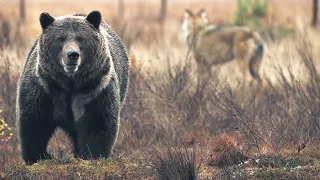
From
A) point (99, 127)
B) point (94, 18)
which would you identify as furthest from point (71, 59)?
point (99, 127)

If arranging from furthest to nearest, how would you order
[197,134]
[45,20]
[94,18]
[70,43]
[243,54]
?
1. [243,54]
2. [197,134]
3. [94,18]
4. [45,20]
5. [70,43]

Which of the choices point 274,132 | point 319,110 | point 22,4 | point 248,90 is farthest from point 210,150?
point 22,4

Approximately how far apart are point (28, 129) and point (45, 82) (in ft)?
1.59

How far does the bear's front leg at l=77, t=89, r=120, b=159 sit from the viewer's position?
703 centimetres

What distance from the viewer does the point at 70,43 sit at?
22.0 feet

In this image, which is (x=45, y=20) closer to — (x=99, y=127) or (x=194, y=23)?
(x=99, y=127)

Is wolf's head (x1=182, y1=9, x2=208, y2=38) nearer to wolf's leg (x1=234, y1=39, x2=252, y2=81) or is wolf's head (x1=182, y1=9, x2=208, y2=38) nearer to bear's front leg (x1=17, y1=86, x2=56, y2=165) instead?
wolf's leg (x1=234, y1=39, x2=252, y2=81)

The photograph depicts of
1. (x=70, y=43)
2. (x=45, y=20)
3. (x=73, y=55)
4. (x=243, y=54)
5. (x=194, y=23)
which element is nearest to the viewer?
(x=73, y=55)

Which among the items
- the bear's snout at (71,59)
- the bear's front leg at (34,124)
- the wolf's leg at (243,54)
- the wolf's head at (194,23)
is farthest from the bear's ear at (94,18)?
the wolf's head at (194,23)

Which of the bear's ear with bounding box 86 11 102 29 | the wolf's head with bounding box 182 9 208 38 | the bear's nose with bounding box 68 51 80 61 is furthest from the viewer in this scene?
the wolf's head with bounding box 182 9 208 38

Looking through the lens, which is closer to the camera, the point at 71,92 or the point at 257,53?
the point at 71,92

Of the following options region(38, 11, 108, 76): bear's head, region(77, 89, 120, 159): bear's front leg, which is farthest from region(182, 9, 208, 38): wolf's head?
region(38, 11, 108, 76): bear's head

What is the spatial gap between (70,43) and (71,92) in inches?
20.4

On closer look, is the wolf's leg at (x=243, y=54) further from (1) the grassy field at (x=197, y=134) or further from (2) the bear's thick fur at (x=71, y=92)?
(2) the bear's thick fur at (x=71, y=92)
